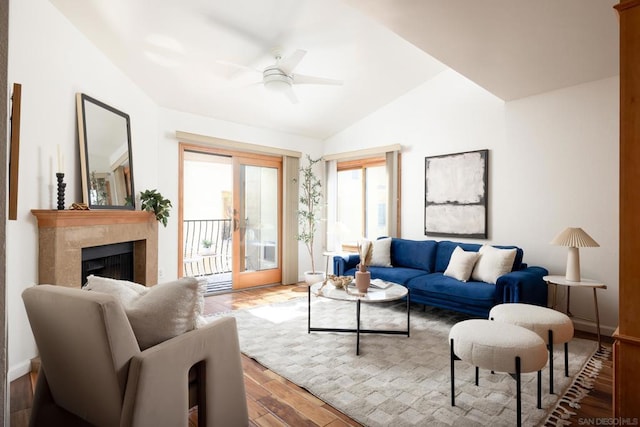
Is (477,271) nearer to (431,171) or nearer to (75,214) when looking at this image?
(431,171)

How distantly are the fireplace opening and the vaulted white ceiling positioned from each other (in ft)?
6.14

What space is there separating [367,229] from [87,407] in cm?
455

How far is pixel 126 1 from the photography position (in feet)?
8.59

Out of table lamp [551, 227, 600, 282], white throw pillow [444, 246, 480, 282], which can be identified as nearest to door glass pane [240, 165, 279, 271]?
white throw pillow [444, 246, 480, 282]

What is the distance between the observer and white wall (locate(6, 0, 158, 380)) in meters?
2.25

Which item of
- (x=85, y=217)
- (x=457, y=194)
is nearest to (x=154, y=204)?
(x=85, y=217)

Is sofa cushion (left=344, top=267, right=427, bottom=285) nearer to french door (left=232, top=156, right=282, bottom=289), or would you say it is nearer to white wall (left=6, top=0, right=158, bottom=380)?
french door (left=232, top=156, right=282, bottom=289)

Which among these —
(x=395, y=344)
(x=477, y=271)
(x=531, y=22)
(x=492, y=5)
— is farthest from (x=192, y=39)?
(x=477, y=271)

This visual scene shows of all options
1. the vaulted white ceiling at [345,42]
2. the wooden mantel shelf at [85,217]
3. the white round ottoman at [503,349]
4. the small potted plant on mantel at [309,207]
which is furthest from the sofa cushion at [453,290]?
the wooden mantel shelf at [85,217]

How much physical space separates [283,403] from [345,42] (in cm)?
337

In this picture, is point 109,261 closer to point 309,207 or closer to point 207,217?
point 309,207

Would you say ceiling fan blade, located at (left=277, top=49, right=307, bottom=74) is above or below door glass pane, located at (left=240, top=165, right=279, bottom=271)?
above

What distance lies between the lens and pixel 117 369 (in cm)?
132

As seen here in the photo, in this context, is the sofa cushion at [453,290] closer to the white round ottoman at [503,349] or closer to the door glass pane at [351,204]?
the white round ottoman at [503,349]
